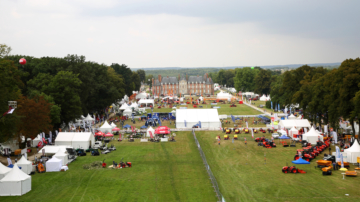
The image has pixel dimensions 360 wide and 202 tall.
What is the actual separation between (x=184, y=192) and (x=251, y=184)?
4.55 metres

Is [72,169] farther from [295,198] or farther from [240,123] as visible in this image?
[240,123]

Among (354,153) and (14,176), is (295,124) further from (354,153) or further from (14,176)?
(14,176)

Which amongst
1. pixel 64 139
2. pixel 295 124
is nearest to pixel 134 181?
pixel 64 139

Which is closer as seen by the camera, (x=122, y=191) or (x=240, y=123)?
(x=122, y=191)

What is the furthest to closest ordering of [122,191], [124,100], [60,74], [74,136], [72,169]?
1. [124,100]
2. [60,74]
3. [74,136]
4. [72,169]
5. [122,191]

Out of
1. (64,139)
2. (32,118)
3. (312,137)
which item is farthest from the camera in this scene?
(312,137)

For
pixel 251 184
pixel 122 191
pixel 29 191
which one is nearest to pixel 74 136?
pixel 29 191

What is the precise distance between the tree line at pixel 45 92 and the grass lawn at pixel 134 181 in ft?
17.4

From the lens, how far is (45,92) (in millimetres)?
38469

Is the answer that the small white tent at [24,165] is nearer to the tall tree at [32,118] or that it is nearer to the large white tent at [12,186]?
the large white tent at [12,186]

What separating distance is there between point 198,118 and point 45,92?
20.1 meters

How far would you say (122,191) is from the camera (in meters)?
19.9

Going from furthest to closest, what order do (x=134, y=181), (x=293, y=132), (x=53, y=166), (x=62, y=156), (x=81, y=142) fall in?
(x=293, y=132) → (x=81, y=142) → (x=62, y=156) → (x=53, y=166) → (x=134, y=181)

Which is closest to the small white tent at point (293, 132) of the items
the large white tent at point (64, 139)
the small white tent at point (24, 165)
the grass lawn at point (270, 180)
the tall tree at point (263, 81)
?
the grass lawn at point (270, 180)
